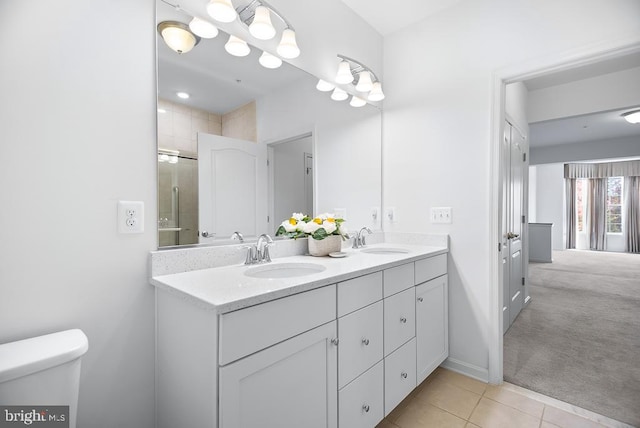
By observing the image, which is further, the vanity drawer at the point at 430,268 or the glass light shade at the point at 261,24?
the vanity drawer at the point at 430,268

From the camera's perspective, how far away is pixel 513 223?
296 centimetres

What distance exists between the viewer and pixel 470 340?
2.02 m

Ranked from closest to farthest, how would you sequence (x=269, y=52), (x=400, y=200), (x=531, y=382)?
(x=269, y=52) < (x=531, y=382) < (x=400, y=200)

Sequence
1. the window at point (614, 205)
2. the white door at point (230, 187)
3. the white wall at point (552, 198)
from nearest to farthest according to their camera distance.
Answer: the white door at point (230, 187) < the window at point (614, 205) < the white wall at point (552, 198)

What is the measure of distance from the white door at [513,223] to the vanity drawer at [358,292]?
1616mm

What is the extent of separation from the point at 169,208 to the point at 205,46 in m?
0.76

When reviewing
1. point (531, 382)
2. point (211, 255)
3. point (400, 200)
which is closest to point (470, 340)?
point (531, 382)

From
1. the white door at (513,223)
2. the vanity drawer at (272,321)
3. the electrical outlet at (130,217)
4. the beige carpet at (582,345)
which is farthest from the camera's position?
the white door at (513,223)

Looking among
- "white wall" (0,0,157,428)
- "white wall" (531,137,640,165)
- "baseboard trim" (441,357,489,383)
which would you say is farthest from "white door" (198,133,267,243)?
"white wall" (531,137,640,165)

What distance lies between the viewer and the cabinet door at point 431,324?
1.77m

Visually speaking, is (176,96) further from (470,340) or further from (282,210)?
(470,340)

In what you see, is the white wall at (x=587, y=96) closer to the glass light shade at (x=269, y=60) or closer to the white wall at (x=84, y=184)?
the glass light shade at (x=269, y=60)

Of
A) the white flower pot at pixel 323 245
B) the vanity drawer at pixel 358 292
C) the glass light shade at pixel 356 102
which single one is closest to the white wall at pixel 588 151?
the glass light shade at pixel 356 102

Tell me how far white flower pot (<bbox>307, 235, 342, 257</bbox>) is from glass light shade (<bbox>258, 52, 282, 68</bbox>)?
97 centimetres
